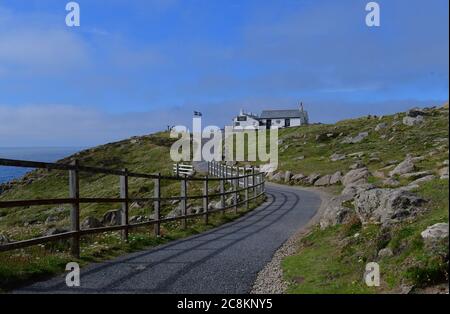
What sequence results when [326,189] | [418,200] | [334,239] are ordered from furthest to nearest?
[326,189] < [334,239] < [418,200]

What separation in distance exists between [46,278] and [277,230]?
884cm

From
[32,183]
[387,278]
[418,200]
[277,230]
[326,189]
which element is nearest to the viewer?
[387,278]

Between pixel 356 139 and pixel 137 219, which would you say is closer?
pixel 137 219

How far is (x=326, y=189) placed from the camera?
34.8 m

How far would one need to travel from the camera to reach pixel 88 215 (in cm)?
3238

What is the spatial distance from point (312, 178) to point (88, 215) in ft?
57.8

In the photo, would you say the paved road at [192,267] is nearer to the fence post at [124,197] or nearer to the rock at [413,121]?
the fence post at [124,197]

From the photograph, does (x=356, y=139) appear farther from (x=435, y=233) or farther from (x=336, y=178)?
(x=435, y=233)

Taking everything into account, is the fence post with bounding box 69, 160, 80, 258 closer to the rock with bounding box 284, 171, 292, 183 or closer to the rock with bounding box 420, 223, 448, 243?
the rock with bounding box 420, 223, 448, 243

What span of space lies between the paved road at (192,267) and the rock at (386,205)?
7.57ft

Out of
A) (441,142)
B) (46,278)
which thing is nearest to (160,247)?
(46,278)

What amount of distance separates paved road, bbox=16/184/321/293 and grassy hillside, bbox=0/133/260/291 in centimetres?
51

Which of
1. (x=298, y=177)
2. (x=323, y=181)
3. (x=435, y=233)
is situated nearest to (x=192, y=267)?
(x=435, y=233)
